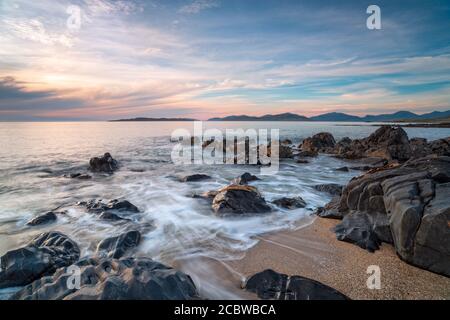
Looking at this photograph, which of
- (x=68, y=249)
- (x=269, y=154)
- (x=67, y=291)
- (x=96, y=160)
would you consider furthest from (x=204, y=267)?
(x=269, y=154)

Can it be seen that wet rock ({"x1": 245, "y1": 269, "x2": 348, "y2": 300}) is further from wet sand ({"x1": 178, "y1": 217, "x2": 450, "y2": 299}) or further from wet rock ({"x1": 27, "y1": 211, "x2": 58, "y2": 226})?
wet rock ({"x1": 27, "y1": 211, "x2": 58, "y2": 226})

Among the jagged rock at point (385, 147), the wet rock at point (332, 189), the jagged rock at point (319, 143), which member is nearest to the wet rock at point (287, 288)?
the wet rock at point (332, 189)

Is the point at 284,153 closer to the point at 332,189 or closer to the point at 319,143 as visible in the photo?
the point at 319,143

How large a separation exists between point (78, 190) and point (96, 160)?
5.50 m

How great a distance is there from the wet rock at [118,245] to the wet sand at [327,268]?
1.43 meters

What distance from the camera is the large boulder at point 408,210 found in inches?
166

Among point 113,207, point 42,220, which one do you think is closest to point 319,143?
point 113,207

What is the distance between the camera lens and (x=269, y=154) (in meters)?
21.2

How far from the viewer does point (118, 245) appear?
18.2ft

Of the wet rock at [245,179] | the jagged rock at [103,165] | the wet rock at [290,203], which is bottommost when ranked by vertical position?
the wet rock at [290,203]

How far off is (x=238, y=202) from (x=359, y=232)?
3.42m

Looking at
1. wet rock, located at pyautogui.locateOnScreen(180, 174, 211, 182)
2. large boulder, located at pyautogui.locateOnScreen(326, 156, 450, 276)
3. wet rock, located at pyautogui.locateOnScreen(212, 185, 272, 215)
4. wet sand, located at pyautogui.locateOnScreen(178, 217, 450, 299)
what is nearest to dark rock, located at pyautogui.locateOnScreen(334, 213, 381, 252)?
large boulder, located at pyautogui.locateOnScreen(326, 156, 450, 276)

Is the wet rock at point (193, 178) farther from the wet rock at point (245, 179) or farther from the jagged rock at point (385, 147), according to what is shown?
the jagged rock at point (385, 147)

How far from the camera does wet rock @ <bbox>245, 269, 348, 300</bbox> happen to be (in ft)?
12.0
